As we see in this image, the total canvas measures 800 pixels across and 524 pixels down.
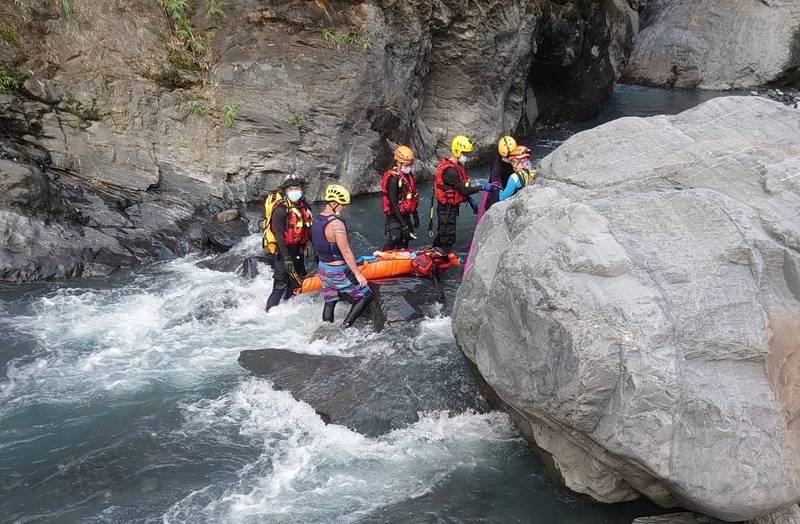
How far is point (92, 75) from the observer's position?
12336 millimetres

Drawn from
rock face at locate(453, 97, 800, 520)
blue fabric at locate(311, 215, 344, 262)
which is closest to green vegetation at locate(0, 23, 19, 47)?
blue fabric at locate(311, 215, 344, 262)

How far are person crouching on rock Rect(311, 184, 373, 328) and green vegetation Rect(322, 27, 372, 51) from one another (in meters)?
6.00

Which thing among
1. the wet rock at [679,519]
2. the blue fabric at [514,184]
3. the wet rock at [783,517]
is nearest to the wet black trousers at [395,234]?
the blue fabric at [514,184]

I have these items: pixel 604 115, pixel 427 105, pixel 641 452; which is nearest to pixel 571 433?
pixel 641 452

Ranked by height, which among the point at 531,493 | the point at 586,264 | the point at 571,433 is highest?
the point at 586,264

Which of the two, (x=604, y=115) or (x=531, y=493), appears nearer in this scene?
(x=531, y=493)

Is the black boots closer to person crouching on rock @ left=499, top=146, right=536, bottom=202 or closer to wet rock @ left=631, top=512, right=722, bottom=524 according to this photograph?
person crouching on rock @ left=499, top=146, right=536, bottom=202

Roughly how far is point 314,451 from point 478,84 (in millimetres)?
11443

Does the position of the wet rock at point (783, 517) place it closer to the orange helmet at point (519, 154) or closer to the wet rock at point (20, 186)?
the orange helmet at point (519, 154)

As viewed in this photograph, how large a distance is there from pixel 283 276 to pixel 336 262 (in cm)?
132

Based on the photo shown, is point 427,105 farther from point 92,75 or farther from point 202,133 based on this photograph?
point 92,75

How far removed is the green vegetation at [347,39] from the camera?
508 inches

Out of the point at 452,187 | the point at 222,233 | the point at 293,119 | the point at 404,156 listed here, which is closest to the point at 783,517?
the point at 452,187

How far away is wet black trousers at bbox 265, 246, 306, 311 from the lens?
8828 mm
